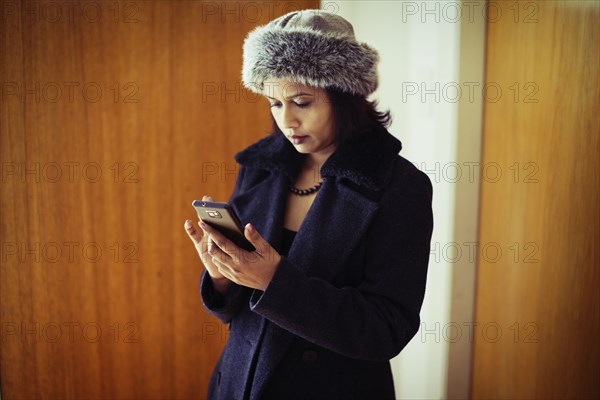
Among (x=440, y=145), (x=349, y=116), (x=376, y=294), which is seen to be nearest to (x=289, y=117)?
(x=349, y=116)

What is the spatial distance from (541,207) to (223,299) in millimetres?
775

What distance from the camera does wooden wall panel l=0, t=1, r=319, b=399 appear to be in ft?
4.82

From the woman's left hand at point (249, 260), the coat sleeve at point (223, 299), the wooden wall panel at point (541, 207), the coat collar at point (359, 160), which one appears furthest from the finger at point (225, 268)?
the wooden wall panel at point (541, 207)

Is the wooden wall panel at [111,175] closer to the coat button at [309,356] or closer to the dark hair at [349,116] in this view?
the dark hair at [349,116]

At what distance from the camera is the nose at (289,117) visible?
3.12 feet

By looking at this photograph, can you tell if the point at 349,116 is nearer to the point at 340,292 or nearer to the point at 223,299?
the point at 340,292

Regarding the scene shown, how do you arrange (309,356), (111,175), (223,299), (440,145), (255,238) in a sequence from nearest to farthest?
(255,238) → (309,356) → (223,299) → (440,145) → (111,175)

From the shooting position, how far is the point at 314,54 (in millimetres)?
920

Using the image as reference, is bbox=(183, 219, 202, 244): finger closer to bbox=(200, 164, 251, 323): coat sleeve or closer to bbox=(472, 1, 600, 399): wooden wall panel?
bbox=(200, 164, 251, 323): coat sleeve

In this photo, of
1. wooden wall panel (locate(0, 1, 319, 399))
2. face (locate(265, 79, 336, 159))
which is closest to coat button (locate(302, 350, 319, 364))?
face (locate(265, 79, 336, 159))

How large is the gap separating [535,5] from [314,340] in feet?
3.06

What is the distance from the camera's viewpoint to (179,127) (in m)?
1.57

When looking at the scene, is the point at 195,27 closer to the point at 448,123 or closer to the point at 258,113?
the point at 258,113

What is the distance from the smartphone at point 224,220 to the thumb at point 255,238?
26mm
